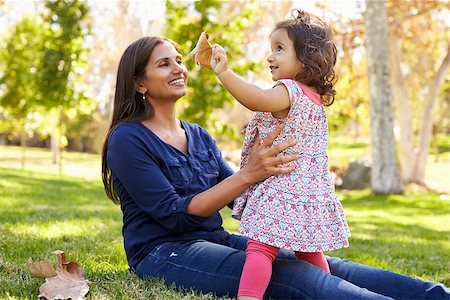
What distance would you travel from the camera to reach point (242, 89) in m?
2.59

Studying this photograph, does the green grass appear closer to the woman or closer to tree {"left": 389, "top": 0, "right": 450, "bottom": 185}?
the woman

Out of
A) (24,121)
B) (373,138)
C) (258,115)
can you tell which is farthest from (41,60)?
(258,115)

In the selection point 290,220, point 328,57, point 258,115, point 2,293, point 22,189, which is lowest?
point 22,189

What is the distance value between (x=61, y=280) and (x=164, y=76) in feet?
3.79

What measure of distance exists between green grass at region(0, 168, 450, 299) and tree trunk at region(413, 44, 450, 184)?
5461mm

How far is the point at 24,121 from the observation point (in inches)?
868

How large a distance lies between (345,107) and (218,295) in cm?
1792

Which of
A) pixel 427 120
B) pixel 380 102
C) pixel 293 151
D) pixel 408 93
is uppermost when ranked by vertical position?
pixel 408 93

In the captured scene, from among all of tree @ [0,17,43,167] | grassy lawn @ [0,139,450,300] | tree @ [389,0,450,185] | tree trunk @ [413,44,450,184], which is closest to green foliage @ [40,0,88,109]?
tree @ [0,17,43,167]

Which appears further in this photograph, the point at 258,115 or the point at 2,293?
the point at 258,115

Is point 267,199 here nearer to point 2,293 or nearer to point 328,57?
point 328,57

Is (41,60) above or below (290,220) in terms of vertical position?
above

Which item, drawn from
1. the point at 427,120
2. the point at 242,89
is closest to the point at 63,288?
the point at 242,89

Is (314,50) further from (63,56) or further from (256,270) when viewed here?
(63,56)
